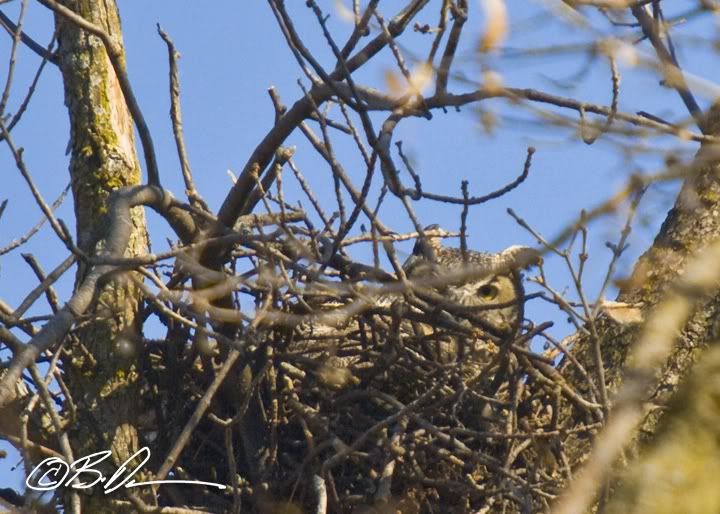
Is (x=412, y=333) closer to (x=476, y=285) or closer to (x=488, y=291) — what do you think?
(x=476, y=285)

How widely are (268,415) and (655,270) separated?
1590 millimetres

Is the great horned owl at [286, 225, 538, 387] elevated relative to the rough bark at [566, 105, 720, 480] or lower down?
lower down

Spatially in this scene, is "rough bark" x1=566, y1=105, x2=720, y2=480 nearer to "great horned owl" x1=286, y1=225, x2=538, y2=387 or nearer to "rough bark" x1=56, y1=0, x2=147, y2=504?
"great horned owl" x1=286, y1=225, x2=538, y2=387

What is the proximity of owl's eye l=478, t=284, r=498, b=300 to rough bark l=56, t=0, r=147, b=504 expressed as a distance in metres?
1.88

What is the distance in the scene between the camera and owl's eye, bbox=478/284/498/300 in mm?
6466

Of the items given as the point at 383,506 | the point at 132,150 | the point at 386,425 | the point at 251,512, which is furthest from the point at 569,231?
the point at 132,150

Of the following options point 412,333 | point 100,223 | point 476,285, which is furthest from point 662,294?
point 100,223

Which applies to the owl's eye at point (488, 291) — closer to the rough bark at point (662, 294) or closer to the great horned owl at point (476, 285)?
the great horned owl at point (476, 285)

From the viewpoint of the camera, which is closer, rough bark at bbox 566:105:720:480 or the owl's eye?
rough bark at bbox 566:105:720:480

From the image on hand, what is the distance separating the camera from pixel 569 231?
2.47 meters

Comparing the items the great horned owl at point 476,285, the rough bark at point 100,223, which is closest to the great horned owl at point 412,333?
the great horned owl at point 476,285

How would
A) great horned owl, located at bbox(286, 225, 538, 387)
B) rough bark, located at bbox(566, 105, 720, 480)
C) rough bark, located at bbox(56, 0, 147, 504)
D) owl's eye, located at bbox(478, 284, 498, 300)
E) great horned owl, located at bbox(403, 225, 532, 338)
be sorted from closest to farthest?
great horned owl, located at bbox(286, 225, 538, 387), rough bark, located at bbox(566, 105, 720, 480), rough bark, located at bbox(56, 0, 147, 504), great horned owl, located at bbox(403, 225, 532, 338), owl's eye, located at bbox(478, 284, 498, 300)

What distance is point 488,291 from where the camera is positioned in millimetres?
6574

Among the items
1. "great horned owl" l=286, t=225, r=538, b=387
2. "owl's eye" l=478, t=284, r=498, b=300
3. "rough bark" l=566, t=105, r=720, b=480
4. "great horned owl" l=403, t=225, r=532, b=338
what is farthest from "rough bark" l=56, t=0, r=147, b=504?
"owl's eye" l=478, t=284, r=498, b=300
